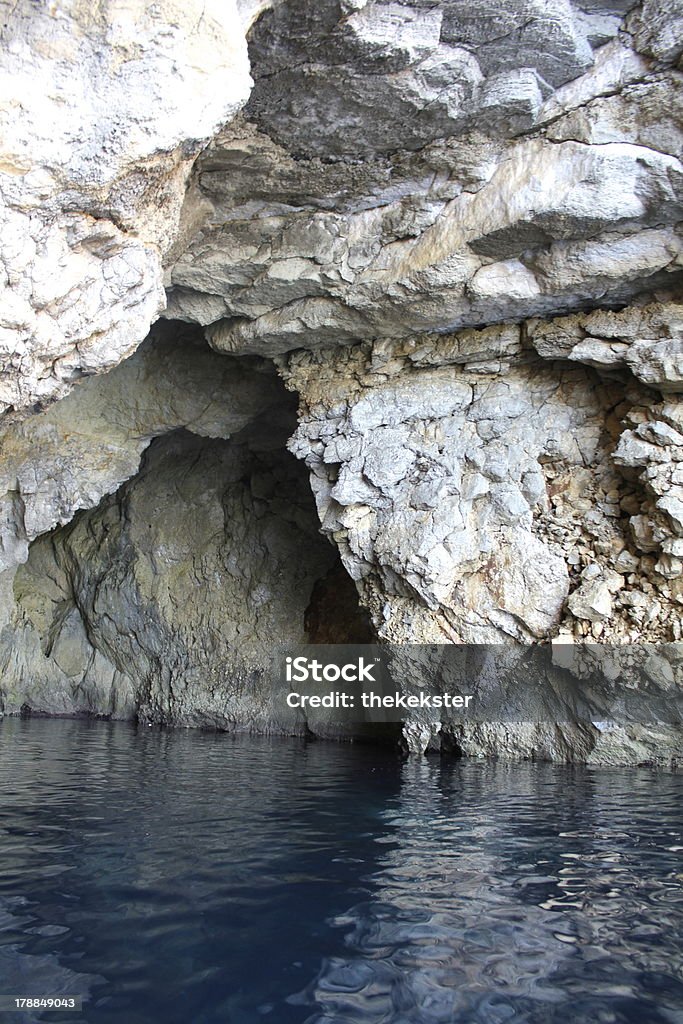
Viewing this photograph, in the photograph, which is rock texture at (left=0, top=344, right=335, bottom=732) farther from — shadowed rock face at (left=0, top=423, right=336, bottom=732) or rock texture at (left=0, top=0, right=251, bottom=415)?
rock texture at (left=0, top=0, right=251, bottom=415)

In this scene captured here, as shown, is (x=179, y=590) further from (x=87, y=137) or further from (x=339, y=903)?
(x=339, y=903)

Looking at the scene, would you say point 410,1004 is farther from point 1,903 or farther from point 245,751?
point 245,751

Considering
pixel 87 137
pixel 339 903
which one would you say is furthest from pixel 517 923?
pixel 87 137

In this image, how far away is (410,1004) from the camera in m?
3.38

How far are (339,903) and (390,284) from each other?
7.42 meters

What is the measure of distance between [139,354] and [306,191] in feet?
17.8

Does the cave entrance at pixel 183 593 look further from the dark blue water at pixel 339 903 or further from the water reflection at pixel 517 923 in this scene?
the water reflection at pixel 517 923

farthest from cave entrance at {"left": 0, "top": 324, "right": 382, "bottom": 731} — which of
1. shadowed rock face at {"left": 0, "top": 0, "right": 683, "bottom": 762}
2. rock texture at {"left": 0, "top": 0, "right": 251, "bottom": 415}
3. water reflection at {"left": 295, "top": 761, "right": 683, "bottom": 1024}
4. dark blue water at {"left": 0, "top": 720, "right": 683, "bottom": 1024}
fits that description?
water reflection at {"left": 295, "top": 761, "right": 683, "bottom": 1024}

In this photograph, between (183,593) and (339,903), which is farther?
(183,593)

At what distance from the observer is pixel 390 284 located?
9.86m

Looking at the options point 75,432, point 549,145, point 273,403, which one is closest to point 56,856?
point 549,145

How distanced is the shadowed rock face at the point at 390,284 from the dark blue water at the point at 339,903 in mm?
3812

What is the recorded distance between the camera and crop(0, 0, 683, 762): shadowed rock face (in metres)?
6.25

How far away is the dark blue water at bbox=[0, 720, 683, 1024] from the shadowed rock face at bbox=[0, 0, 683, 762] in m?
3.81
